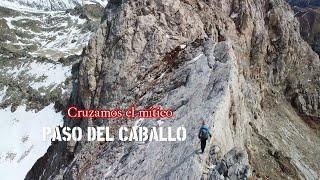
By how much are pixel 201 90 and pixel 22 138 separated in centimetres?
5224

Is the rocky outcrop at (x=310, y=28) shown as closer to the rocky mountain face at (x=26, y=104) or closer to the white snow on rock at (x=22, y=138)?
the rocky mountain face at (x=26, y=104)

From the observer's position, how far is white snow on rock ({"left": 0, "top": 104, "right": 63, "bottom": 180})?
72.2 meters

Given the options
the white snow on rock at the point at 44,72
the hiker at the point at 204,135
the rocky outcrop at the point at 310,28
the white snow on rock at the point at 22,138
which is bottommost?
the hiker at the point at 204,135

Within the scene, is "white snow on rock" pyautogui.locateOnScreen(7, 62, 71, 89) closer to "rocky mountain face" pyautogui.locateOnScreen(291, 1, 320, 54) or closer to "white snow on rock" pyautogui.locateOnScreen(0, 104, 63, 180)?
"white snow on rock" pyautogui.locateOnScreen(0, 104, 63, 180)

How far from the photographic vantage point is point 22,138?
79.0 m

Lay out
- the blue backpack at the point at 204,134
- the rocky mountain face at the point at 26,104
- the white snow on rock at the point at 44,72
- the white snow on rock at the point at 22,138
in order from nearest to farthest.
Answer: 1. the blue backpack at the point at 204,134
2. the white snow on rock at the point at 22,138
3. the rocky mountain face at the point at 26,104
4. the white snow on rock at the point at 44,72

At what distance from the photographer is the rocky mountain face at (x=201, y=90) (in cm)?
2916

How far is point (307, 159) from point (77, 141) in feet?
59.4

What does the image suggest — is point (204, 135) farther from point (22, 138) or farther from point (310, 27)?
point (310, 27)

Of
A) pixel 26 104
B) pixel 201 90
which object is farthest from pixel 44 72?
pixel 201 90

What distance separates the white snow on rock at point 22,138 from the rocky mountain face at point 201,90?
73.0 ft

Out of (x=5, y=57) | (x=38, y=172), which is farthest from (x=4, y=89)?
(x=38, y=172)

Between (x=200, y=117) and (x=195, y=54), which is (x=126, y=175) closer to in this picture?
(x=200, y=117)

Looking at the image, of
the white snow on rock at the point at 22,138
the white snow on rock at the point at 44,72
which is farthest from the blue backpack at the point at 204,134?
the white snow on rock at the point at 44,72
